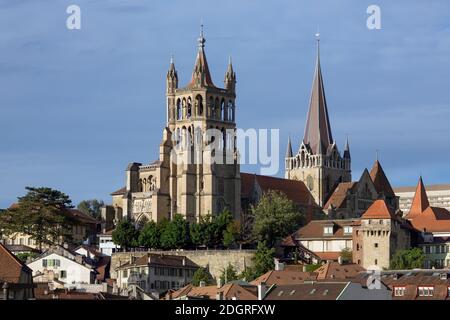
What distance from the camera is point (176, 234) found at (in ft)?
410

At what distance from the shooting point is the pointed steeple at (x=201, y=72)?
475ft

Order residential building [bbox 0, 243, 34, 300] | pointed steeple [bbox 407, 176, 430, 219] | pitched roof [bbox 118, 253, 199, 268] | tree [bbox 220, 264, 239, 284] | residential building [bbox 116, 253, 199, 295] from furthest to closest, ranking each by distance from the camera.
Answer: pointed steeple [bbox 407, 176, 430, 219] < pitched roof [bbox 118, 253, 199, 268] < tree [bbox 220, 264, 239, 284] < residential building [bbox 116, 253, 199, 295] < residential building [bbox 0, 243, 34, 300]

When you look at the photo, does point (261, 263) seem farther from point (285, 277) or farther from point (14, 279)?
point (14, 279)

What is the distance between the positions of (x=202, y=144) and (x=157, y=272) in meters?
28.4

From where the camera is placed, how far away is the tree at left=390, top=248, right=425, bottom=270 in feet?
362

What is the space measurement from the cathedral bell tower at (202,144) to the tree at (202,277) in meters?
19.0

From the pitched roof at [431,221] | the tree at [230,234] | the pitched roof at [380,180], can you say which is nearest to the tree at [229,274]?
the tree at [230,234]

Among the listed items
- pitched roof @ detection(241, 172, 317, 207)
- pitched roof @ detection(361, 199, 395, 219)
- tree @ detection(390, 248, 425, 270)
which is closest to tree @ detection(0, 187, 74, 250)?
pitched roof @ detection(241, 172, 317, 207)

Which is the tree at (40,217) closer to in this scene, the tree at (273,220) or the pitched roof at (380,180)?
the tree at (273,220)

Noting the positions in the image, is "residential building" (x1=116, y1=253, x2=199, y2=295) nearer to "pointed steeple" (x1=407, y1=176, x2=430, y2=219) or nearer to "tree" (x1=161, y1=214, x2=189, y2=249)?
"tree" (x1=161, y1=214, x2=189, y2=249)

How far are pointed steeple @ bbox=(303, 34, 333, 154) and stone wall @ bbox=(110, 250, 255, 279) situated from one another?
4764cm

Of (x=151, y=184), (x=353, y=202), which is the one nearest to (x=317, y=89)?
(x=353, y=202)
